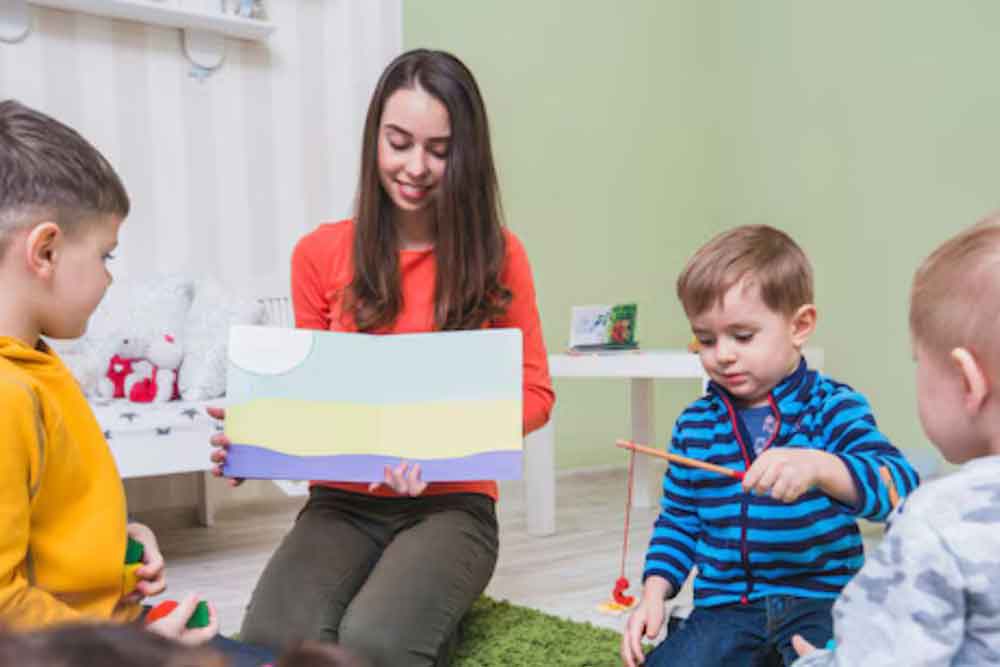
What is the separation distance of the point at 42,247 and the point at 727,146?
3.43 m

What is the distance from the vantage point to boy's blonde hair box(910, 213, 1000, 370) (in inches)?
27.9

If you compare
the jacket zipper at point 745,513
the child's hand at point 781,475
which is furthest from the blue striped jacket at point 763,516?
the child's hand at point 781,475

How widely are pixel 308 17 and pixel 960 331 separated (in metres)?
2.71

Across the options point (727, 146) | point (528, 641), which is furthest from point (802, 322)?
point (727, 146)

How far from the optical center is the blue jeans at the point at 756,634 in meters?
1.15

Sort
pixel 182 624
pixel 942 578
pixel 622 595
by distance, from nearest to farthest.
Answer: pixel 942 578, pixel 182 624, pixel 622 595

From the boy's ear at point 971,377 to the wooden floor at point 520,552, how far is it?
3.30ft

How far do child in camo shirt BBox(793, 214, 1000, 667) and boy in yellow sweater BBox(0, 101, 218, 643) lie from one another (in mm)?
575

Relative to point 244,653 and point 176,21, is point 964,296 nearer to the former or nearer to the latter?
point 244,653

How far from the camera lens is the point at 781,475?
38.3 inches

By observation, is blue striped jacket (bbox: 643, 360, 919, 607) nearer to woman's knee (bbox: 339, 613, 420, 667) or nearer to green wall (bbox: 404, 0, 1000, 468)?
woman's knee (bbox: 339, 613, 420, 667)

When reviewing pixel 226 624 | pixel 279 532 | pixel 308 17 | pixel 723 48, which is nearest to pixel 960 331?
pixel 226 624

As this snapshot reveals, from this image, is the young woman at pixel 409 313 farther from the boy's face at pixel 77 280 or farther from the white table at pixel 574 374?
the white table at pixel 574 374

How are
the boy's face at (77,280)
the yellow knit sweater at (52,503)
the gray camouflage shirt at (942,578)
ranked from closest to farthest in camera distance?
the gray camouflage shirt at (942,578), the yellow knit sweater at (52,503), the boy's face at (77,280)
